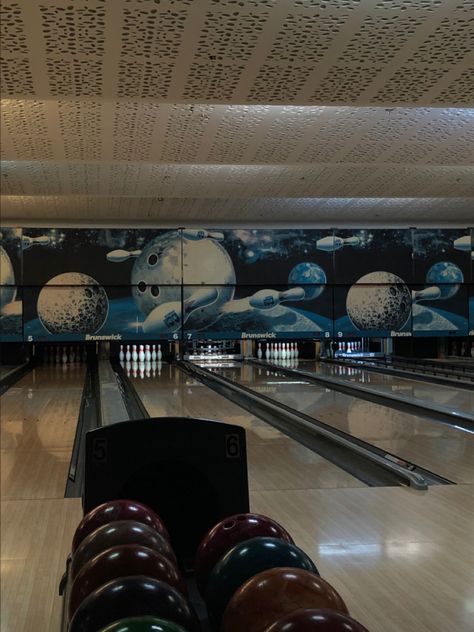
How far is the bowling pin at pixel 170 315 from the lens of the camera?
10.7 meters

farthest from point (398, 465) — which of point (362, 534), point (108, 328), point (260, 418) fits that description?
point (108, 328)

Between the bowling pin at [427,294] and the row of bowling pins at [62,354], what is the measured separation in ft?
19.3

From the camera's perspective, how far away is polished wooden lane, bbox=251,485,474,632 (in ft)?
6.72

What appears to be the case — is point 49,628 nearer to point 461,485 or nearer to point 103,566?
point 103,566

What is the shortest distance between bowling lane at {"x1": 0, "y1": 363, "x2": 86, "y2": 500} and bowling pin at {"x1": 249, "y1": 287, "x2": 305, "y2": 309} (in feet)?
10.6

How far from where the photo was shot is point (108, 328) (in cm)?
1061

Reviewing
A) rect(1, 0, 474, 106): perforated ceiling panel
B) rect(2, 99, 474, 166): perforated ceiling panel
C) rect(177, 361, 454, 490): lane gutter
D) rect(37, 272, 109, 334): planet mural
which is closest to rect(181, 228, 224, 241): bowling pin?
rect(37, 272, 109, 334): planet mural

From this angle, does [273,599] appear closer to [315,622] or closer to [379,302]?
[315,622]

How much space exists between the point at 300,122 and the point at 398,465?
3.05m

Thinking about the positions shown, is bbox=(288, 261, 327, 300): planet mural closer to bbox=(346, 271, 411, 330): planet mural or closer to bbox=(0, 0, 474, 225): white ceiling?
bbox=(346, 271, 411, 330): planet mural

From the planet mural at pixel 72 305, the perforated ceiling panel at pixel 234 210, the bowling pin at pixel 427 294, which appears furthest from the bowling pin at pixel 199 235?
the bowling pin at pixel 427 294

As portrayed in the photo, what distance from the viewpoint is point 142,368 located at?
1073cm

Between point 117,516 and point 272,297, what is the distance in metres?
9.23

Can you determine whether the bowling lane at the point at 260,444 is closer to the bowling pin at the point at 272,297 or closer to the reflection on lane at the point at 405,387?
the reflection on lane at the point at 405,387
